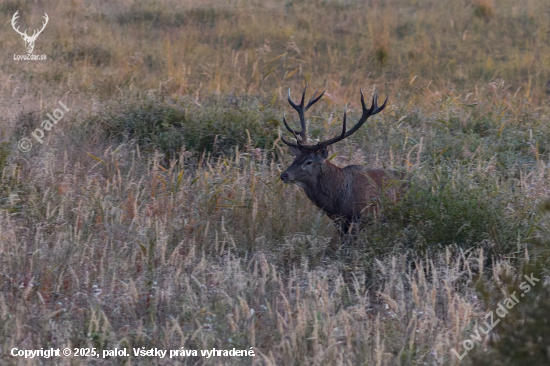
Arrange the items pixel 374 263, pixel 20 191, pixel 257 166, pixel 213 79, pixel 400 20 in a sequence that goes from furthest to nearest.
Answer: pixel 400 20
pixel 213 79
pixel 257 166
pixel 20 191
pixel 374 263

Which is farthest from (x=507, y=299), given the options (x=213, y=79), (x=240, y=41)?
(x=240, y=41)

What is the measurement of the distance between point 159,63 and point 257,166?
5.49m

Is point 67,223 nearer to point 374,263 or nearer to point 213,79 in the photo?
point 374,263

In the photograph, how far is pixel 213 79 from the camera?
11.0m
